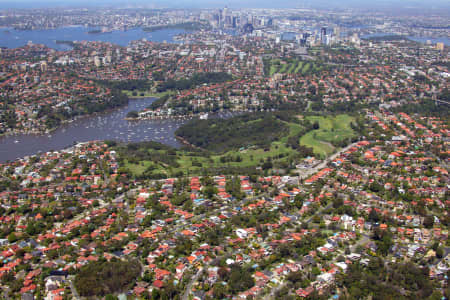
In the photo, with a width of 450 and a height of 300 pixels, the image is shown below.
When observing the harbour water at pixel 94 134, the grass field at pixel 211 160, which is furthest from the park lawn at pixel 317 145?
the harbour water at pixel 94 134

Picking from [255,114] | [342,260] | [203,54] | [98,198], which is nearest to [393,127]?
[255,114]

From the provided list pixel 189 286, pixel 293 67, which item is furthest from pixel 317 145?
pixel 293 67

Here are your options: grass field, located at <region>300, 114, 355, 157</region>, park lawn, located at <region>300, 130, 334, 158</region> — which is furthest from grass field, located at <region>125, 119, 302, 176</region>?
grass field, located at <region>300, 114, 355, 157</region>

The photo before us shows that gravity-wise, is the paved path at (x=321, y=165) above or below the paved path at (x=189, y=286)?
above

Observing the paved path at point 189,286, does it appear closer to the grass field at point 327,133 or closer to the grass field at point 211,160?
the grass field at point 211,160

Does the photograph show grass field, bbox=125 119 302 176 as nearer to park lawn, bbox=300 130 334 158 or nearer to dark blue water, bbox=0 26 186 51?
park lawn, bbox=300 130 334 158
